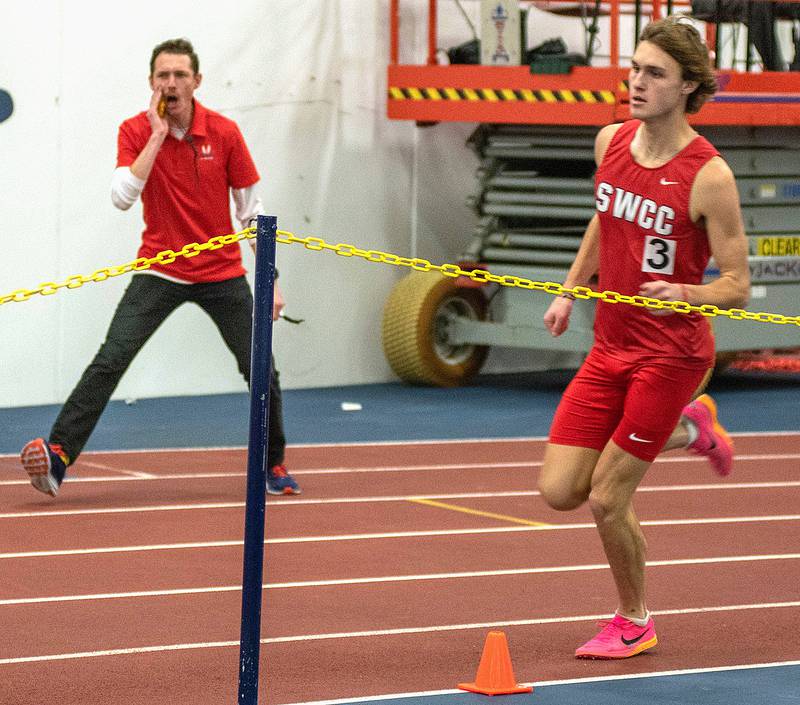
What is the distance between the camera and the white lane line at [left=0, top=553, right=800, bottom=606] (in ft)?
23.4

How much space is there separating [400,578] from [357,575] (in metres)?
0.18

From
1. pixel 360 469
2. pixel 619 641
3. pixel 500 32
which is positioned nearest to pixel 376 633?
pixel 619 641

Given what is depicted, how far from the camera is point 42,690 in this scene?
5.80 m

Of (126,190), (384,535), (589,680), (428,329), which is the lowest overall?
→ (589,680)

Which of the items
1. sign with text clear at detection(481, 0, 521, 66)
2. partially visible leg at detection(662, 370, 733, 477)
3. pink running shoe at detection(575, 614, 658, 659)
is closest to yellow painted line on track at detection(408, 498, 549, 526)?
partially visible leg at detection(662, 370, 733, 477)

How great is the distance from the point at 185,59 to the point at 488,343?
5.51 meters

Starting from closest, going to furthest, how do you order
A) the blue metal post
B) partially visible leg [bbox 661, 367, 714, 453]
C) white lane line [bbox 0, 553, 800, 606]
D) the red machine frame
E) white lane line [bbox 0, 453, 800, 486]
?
the blue metal post < partially visible leg [bbox 661, 367, 714, 453] < white lane line [bbox 0, 553, 800, 606] < white lane line [bbox 0, 453, 800, 486] < the red machine frame

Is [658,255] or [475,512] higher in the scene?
[658,255]

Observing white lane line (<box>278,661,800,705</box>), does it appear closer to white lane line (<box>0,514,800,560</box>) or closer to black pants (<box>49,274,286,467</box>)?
white lane line (<box>0,514,800,560</box>)

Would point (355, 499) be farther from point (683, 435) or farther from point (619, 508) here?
point (619, 508)

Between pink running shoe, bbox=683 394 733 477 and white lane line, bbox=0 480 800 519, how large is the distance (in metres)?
2.70

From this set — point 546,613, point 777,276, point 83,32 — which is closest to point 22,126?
point 83,32

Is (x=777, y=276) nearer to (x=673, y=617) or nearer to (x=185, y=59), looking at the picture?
(x=185, y=59)

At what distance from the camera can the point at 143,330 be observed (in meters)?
9.28
